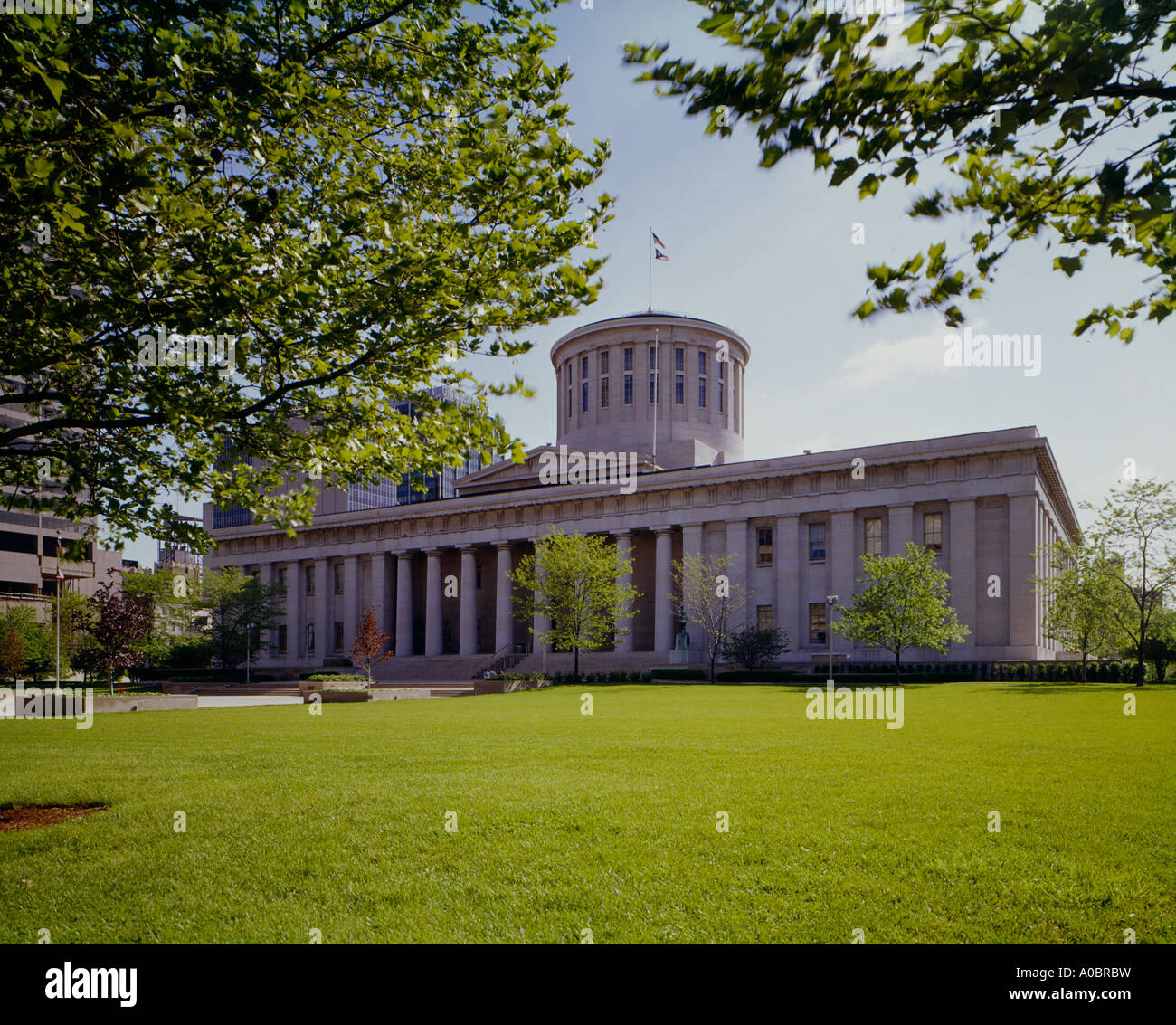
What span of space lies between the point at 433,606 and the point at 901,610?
45.4m

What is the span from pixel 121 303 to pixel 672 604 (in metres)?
55.8

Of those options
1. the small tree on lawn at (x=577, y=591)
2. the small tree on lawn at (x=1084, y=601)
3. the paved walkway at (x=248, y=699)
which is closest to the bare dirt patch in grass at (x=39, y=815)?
the paved walkway at (x=248, y=699)

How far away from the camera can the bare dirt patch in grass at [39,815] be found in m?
9.65

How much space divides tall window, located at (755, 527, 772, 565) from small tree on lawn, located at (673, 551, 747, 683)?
2722 mm

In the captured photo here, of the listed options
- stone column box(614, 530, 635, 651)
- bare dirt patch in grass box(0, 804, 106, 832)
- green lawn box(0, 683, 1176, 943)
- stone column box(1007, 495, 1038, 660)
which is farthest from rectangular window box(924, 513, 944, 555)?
bare dirt patch in grass box(0, 804, 106, 832)

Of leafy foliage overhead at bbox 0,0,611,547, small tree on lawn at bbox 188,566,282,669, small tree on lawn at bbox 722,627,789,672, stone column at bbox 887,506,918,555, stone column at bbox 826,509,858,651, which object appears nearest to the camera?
leafy foliage overhead at bbox 0,0,611,547

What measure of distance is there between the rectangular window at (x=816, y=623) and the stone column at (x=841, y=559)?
2.10 ft

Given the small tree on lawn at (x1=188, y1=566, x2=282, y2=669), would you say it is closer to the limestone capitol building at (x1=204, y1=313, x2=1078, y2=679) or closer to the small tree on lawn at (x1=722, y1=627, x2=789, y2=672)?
the limestone capitol building at (x1=204, y1=313, x2=1078, y2=679)

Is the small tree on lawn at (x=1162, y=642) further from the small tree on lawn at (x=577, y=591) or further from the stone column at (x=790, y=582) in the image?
the small tree on lawn at (x=577, y=591)

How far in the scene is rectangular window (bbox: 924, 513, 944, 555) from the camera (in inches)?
2180

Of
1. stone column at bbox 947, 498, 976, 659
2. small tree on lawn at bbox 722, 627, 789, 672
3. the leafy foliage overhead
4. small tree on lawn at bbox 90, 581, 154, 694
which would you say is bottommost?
small tree on lawn at bbox 722, 627, 789, 672

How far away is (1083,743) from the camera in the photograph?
1547 cm

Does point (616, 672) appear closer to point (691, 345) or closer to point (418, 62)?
point (691, 345)
